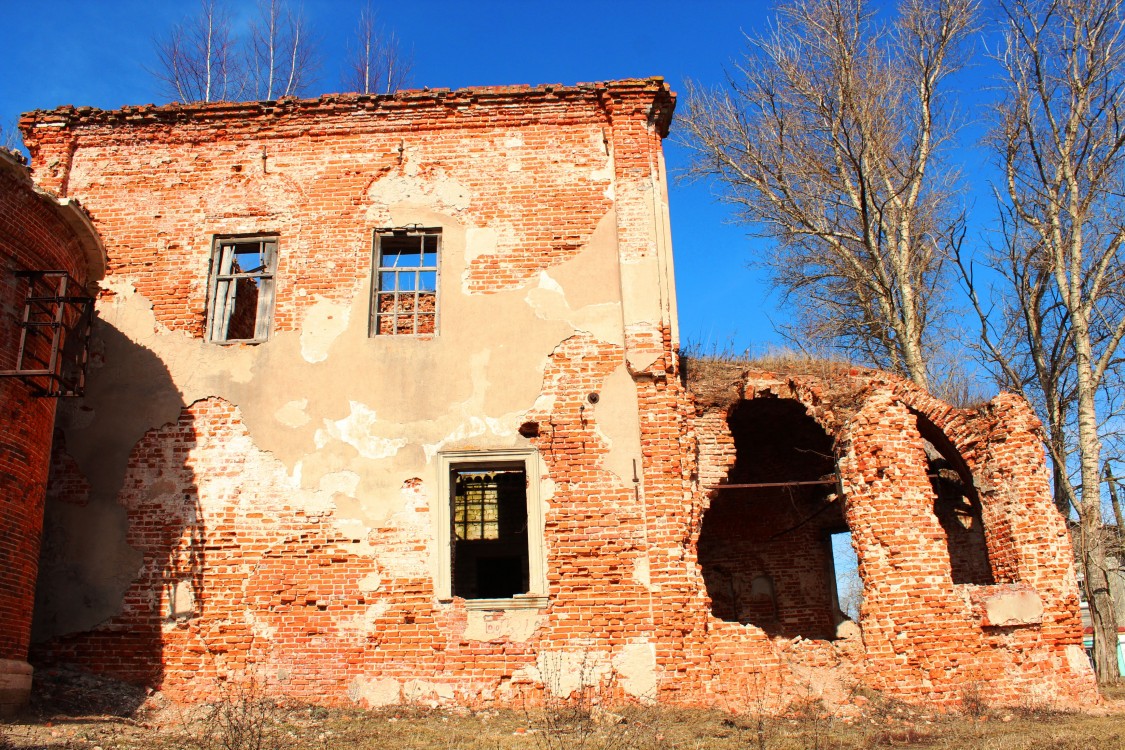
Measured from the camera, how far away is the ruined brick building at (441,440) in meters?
9.05

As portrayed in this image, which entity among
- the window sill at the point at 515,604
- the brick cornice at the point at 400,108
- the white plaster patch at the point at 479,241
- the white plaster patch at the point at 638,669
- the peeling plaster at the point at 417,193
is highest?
the brick cornice at the point at 400,108

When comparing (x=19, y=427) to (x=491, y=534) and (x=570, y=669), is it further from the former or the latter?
(x=491, y=534)

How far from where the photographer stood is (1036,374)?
52.5 ft

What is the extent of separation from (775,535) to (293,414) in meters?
7.98

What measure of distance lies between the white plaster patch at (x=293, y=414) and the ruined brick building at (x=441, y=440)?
4cm

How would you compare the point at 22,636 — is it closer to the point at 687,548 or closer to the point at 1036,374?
the point at 687,548

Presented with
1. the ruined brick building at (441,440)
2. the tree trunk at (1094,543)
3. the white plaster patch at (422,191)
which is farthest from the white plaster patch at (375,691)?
the tree trunk at (1094,543)

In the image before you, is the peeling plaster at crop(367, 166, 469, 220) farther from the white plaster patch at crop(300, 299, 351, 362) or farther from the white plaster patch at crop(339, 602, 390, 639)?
the white plaster patch at crop(339, 602, 390, 639)

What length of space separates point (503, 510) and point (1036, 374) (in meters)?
10.2

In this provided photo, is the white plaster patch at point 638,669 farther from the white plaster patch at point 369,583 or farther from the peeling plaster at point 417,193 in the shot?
the peeling plaster at point 417,193

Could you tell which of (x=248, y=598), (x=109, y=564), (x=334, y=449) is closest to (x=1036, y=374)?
(x=334, y=449)

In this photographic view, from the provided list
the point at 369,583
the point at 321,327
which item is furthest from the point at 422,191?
the point at 369,583

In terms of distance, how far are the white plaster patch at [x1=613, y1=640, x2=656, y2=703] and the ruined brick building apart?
0.10 ft

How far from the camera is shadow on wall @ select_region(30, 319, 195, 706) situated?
29.9ft
